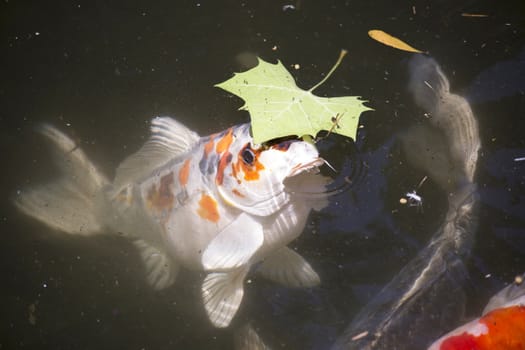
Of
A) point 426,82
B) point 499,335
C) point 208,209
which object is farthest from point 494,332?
point 426,82

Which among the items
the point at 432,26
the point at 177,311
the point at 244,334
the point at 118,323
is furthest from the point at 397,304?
the point at 432,26

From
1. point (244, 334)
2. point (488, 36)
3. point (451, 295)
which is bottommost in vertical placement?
point (244, 334)

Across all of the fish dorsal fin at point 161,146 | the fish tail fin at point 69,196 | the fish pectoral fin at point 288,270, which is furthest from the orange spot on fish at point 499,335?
the fish tail fin at point 69,196

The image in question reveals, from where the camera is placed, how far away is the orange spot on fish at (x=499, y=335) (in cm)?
204

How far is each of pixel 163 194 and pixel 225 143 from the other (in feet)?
1.32

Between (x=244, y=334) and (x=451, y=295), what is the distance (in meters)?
0.88

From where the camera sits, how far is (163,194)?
8.36 feet

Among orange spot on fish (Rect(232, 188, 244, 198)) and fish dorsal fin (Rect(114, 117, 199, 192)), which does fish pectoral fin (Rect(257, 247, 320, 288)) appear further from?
fish dorsal fin (Rect(114, 117, 199, 192))

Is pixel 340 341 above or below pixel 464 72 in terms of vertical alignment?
below

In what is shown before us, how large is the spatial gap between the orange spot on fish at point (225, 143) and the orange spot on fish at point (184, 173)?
17 cm

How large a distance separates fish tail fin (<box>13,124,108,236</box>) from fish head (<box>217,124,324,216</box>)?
79 centimetres

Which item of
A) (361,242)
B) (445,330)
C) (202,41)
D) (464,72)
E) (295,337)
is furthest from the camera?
(202,41)

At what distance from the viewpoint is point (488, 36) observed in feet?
10.2

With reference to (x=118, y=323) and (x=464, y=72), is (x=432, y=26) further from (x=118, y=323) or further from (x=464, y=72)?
(x=118, y=323)
